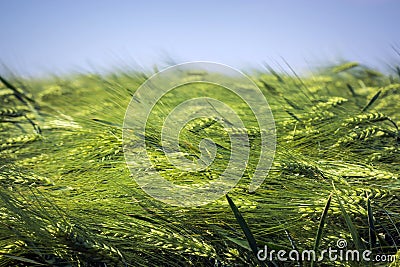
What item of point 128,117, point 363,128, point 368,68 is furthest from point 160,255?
point 368,68

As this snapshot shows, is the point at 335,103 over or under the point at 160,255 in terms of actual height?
over

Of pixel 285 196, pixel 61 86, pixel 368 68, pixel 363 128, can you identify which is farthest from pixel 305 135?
pixel 61 86

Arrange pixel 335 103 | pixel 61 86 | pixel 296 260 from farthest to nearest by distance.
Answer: pixel 61 86, pixel 335 103, pixel 296 260

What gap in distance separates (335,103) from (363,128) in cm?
14

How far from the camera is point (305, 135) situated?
1.11m

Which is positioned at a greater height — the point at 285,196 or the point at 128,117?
the point at 128,117

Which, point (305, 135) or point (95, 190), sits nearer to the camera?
point (95, 190)

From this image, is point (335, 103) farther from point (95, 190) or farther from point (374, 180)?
point (95, 190)

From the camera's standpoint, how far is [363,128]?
3.72 ft

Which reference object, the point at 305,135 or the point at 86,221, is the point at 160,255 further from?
the point at 305,135

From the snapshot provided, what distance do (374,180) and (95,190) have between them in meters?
0.51

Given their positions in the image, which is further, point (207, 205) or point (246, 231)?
point (207, 205)

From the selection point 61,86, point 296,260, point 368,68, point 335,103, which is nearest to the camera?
point 296,260

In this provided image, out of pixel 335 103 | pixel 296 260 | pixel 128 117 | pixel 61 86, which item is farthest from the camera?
pixel 61 86
